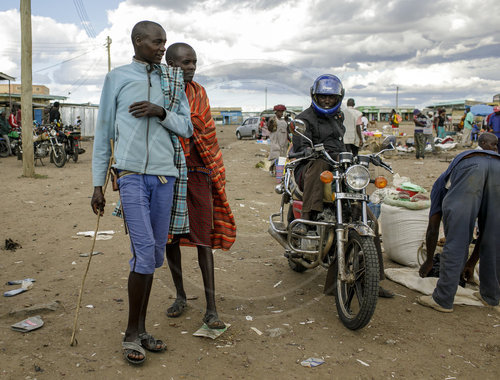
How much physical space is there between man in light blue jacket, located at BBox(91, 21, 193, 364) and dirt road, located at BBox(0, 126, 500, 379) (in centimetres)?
39

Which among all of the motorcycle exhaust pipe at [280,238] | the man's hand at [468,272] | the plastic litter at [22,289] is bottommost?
the plastic litter at [22,289]

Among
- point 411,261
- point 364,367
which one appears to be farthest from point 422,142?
point 364,367

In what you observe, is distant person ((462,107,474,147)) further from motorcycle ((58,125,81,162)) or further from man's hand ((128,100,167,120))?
man's hand ((128,100,167,120))

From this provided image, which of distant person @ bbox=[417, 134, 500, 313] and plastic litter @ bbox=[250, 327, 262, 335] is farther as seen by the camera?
distant person @ bbox=[417, 134, 500, 313]

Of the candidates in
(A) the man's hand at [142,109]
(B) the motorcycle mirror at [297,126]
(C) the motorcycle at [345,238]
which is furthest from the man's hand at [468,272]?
(A) the man's hand at [142,109]

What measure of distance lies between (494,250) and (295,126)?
6.20ft

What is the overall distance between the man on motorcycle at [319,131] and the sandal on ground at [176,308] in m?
1.13

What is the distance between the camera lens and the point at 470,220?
11.6ft

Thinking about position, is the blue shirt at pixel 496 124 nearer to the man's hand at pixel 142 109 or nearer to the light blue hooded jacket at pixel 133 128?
the light blue hooded jacket at pixel 133 128

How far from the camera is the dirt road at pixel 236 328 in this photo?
8.90 ft

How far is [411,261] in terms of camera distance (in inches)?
189

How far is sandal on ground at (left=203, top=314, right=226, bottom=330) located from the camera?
318cm

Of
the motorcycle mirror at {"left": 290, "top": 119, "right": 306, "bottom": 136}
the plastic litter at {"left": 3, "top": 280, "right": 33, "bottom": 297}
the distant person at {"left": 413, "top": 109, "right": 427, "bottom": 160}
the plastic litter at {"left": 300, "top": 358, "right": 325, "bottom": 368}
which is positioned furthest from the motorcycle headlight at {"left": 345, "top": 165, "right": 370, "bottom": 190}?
the distant person at {"left": 413, "top": 109, "right": 427, "bottom": 160}

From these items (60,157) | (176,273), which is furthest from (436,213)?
(60,157)
